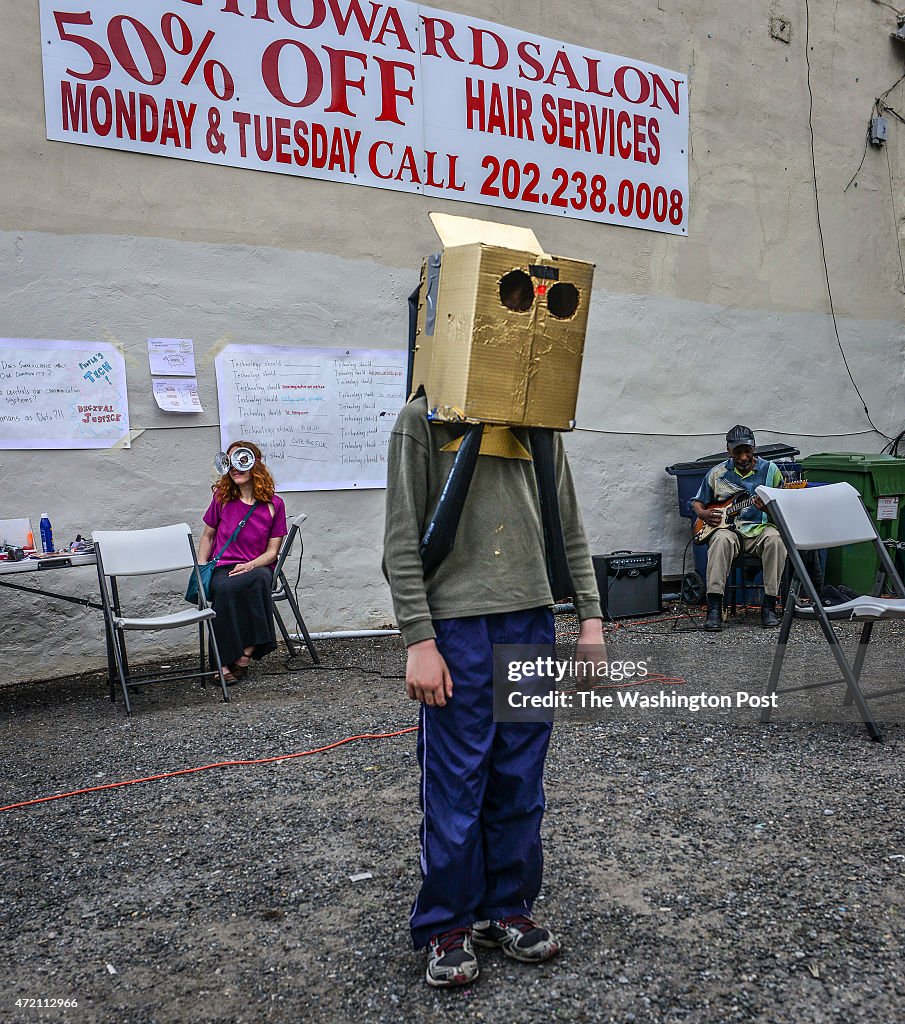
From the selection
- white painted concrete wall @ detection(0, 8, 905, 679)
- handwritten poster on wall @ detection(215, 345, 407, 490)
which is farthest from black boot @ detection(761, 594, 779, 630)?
handwritten poster on wall @ detection(215, 345, 407, 490)

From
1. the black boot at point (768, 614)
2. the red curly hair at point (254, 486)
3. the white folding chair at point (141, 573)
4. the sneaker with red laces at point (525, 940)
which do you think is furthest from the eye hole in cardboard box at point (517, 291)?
the black boot at point (768, 614)

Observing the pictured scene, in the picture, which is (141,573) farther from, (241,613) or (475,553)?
(475,553)

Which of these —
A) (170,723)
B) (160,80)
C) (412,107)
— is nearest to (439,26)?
(412,107)

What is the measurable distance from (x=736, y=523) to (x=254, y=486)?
3.79 metres

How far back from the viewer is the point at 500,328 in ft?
7.69

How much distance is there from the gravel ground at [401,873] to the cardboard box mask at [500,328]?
1.43 metres

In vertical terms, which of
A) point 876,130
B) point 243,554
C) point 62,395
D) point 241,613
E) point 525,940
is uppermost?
point 876,130

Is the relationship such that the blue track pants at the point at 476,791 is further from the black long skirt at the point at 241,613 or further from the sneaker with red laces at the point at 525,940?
the black long skirt at the point at 241,613

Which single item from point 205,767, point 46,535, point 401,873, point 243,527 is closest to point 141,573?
point 46,535

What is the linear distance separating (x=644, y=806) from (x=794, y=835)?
556mm

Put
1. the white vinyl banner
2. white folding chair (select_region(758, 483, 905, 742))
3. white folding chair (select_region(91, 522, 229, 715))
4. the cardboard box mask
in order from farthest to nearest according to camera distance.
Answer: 1. the white vinyl banner
2. white folding chair (select_region(91, 522, 229, 715))
3. white folding chair (select_region(758, 483, 905, 742))
4. the cardboard box mask

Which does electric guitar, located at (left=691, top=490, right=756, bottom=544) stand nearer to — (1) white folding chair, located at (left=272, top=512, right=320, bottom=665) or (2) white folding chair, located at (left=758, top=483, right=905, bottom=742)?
(2) white folding chair, located at (left=758, top=483, right=905, bottom=742)

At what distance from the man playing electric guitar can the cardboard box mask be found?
5.32m

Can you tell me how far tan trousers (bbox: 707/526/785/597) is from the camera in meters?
7.47
